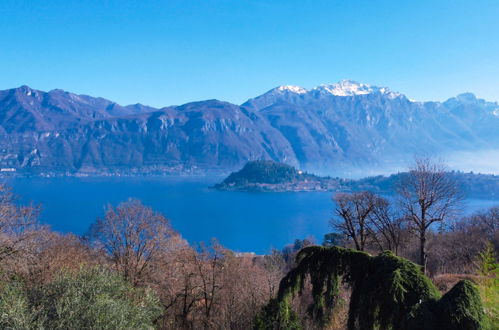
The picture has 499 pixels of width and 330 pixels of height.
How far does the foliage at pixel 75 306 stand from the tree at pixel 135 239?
303 inches

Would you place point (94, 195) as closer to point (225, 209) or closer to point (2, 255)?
point (225, 209)

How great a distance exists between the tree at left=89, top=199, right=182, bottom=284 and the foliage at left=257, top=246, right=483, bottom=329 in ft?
43.6

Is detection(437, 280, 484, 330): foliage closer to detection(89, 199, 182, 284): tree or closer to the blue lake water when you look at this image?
detection(89, 199, 182, 284): tree

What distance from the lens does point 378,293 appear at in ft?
26.6

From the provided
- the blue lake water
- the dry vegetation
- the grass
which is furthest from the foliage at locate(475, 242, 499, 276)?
the blue lake water

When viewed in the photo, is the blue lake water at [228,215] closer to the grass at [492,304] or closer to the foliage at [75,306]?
the foliage at [75,306]

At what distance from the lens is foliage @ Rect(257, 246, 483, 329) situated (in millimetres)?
7008

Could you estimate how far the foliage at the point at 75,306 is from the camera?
36.4 ft

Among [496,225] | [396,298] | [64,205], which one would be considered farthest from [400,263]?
[64,205]

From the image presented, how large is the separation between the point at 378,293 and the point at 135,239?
18162 millimetres

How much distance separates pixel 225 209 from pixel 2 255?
136271 millimetres

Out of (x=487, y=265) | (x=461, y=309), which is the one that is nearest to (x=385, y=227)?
(x=487, y=265)

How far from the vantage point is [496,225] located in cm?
4788

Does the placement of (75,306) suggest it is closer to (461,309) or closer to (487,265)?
(461,309)
